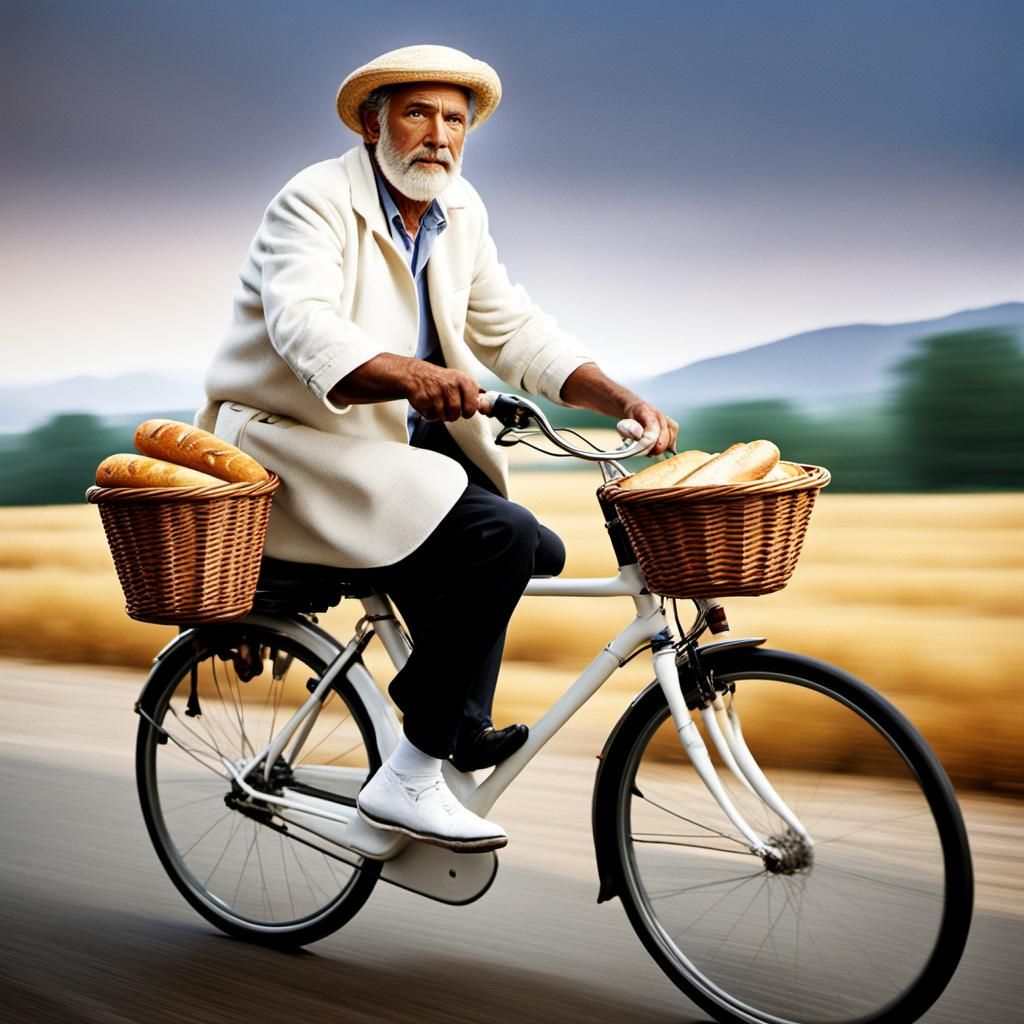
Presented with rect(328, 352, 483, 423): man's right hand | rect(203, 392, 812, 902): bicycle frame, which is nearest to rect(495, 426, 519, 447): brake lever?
rect(203, 392, 812, 902): bicycle frame

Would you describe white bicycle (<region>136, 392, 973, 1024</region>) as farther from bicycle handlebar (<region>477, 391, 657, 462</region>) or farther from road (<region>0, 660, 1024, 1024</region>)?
road (<region>0, 660, 1024, 1024</region>)

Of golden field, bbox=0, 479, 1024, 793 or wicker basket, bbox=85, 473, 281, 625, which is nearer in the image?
wicker basket, bbox=85, 473, 281, 625

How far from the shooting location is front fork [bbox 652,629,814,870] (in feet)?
7.86

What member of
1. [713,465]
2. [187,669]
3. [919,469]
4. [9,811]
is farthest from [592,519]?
[713,465]

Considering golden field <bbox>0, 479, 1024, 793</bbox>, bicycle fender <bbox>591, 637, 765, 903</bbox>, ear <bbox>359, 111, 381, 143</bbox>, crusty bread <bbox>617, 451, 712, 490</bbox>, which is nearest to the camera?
crusty bread <bbox>617, 451, 712, 490</bbox>

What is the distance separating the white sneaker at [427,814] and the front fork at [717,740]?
396mm

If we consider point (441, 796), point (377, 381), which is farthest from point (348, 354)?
point (441, 796)

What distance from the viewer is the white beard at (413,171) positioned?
260 centimetres

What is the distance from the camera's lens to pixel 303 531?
8.82ft

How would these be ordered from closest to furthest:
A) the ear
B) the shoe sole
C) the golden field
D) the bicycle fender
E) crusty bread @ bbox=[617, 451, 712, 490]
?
crusty bread @ bbox=[617, 451, 712, 490] → the bicycle fender → the shoe sole → the ear → the golden field

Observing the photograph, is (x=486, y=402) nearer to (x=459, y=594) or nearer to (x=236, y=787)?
(x=459, y=594)

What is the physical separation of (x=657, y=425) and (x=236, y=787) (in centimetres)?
115

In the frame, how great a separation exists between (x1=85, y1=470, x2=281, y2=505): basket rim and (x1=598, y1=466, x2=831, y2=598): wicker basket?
2.10 feet

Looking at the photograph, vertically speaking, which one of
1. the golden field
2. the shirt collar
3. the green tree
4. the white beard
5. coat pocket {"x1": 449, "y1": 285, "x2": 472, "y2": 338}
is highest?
the white beard
